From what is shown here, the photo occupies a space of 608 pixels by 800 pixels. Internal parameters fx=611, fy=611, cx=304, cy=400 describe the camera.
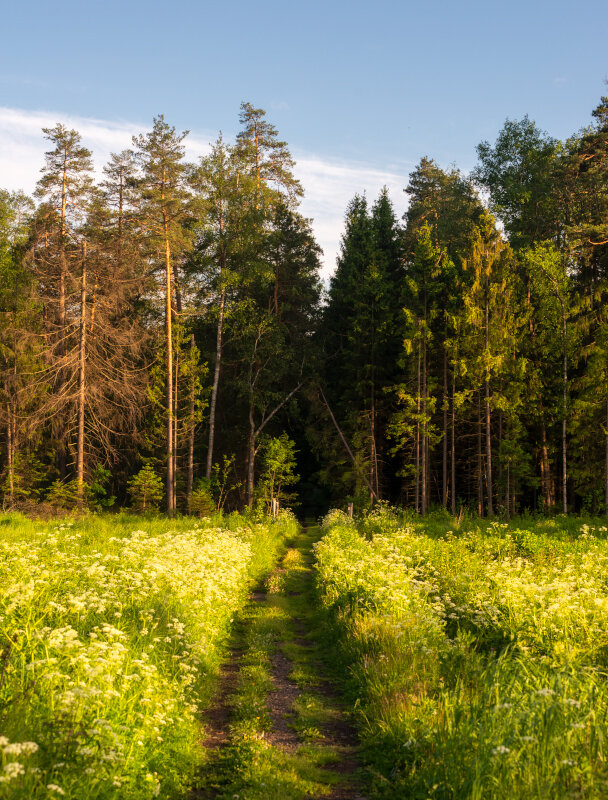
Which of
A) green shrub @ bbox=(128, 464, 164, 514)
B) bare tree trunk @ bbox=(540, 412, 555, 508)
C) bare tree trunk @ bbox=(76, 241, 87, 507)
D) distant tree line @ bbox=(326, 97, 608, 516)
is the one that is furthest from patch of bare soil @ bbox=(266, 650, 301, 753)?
bare tree trunk @ bbox=(540, 412, 555, 508)

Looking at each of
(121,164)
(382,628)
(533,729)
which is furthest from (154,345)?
(533,729)

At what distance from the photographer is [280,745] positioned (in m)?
6.00

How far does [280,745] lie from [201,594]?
11.4ft

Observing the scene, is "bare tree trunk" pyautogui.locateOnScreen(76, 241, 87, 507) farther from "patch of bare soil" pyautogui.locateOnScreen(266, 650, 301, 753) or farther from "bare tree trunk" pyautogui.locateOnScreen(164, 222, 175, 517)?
"patch of bare soil" pyautogui.locateOnScreen(266, 650, 301, 753)

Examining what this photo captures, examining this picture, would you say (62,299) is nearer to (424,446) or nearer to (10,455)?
(10,455)

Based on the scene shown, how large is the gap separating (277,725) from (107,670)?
7.74 ft

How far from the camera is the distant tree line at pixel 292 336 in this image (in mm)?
29875

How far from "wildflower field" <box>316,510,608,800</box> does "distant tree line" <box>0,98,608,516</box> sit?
19.6 m

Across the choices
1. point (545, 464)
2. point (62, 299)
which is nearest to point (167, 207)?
point (62, 299)

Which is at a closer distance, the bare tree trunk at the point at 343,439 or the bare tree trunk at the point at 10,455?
the bare tree trunk at the point at 10,455

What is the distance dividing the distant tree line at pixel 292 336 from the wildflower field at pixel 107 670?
19184mm

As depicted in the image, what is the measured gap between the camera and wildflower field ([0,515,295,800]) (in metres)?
4.05

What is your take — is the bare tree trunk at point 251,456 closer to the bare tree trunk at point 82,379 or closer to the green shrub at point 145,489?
the green shrub at point 145,489

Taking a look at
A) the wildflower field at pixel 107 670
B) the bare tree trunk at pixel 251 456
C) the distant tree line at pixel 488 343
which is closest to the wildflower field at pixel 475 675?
the wildflower field at pixel 107 670
